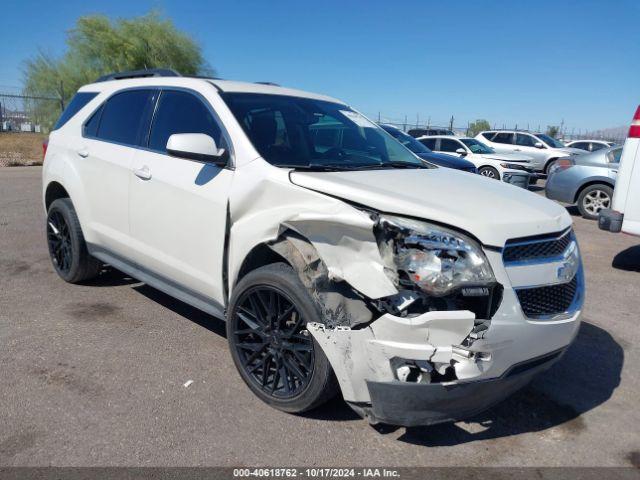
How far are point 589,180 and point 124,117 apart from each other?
926cm

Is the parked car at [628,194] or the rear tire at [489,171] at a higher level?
the parked car at [628,194]

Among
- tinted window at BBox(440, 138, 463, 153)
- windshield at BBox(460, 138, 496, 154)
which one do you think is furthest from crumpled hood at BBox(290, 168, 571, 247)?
windshield at BBox(460, 138, 496, 154)

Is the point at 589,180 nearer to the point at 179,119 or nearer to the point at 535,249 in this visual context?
the point at 535,249

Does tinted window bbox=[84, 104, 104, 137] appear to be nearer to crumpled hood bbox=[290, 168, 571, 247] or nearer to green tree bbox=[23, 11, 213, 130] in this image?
crumpled hood bbox=[290, 168, 571, 247]

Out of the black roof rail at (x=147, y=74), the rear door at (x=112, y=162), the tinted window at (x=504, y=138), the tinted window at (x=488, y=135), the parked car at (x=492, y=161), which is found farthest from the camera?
the tinted window at (x=488, y=135)

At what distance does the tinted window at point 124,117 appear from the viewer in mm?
4289

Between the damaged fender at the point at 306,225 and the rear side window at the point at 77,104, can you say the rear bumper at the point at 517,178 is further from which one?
the damaged fender at the point at 306,225

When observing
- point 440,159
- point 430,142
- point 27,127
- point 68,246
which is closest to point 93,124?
point 68,246

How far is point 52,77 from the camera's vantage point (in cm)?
2764

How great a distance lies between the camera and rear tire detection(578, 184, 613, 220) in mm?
10625

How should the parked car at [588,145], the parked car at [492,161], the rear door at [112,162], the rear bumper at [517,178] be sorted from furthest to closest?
the parked car at [588,145] < the parked car at [492,161] < the rear bumper at [517,178] < the rear door at [112,162]

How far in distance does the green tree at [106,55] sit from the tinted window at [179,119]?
950 inches

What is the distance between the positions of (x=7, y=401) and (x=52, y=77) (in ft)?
94.1

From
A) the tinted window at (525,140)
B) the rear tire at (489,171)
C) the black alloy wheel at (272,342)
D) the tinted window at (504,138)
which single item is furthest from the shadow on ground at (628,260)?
the tinted window at (504,138)
